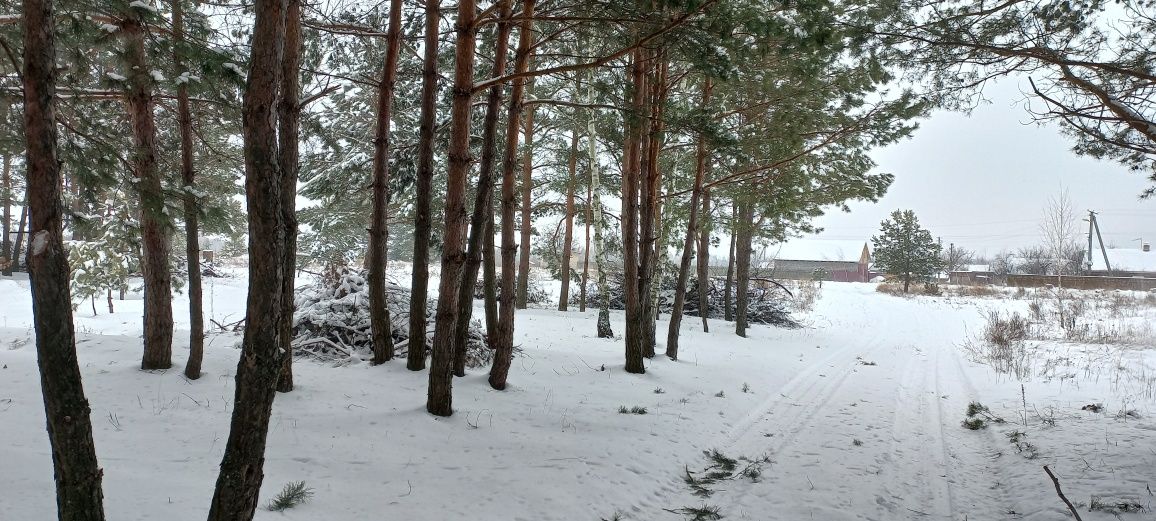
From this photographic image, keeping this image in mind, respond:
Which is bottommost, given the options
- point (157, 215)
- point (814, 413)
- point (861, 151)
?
point (814, 413)

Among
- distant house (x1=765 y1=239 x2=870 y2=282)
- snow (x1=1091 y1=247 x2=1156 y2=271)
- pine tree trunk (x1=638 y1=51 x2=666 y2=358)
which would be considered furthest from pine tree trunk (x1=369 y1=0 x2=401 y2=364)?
snow (x1=1091 y1=247 x2=1156 y2=271)

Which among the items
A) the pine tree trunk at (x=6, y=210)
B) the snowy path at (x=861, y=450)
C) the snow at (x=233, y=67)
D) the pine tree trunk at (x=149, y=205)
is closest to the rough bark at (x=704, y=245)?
the snowy path at (x=861, y=450)

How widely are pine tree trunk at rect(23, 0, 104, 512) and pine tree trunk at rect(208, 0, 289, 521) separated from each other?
631 mm

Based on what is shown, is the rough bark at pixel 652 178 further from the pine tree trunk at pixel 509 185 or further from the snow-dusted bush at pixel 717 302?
the snow-dusted bush at pixel 717 302

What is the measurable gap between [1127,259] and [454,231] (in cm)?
8317

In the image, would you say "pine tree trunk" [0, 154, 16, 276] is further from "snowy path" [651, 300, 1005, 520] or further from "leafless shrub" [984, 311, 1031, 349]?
"leafless shrub" [984, 311, 1031, 349]

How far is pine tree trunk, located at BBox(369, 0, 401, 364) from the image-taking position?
682 cm

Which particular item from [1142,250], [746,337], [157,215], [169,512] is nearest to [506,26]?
[157,215]

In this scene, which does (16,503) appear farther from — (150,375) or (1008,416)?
(1008,416)

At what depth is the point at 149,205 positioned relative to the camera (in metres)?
4.81

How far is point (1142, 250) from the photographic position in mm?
66375

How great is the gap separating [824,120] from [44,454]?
33.7 ft

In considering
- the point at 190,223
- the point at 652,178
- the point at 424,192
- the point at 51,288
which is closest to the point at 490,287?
the point at 424,192

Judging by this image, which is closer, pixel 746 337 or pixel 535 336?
pixel 535 336
